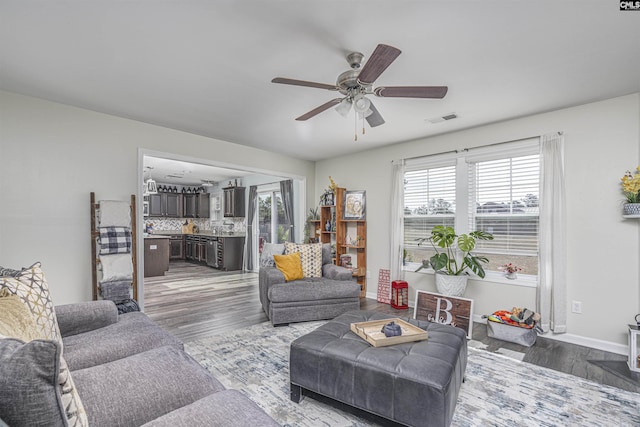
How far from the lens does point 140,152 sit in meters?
3.83

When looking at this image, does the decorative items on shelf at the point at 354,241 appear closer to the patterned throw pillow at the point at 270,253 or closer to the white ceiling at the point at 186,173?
the patterned throw pillow at the point at 270,253

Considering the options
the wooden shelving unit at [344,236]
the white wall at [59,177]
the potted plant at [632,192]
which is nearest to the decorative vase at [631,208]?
the potted plant at [632,192]

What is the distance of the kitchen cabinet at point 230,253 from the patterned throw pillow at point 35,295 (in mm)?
6136

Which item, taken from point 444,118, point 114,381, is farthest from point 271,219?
point 114,381

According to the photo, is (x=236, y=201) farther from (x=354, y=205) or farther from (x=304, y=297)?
(x=304, y=297)

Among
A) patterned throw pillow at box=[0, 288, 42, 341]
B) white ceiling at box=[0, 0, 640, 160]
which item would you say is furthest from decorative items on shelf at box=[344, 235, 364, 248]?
patterned throw pillow at box=[0, 288, 42, 341]

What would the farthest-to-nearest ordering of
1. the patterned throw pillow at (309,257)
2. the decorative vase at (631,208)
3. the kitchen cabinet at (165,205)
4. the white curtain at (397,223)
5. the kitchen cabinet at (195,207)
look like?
the kitchen cabinet at (195,207) < the kitchen cabinet at (165,205) < the white curtain at (397,223) < the patterned throw pillow at (309,257) < the decorative vase at (631,208)

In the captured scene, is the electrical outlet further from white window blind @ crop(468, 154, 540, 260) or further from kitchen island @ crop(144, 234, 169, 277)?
kitchen island @ crop(144, 234, 169, 277)

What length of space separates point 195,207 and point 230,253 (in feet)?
9.46

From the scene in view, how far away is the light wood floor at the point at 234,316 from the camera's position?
8.77ft

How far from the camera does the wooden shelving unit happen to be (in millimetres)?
5180

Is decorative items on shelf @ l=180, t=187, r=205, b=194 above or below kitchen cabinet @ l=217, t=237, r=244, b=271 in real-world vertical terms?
above

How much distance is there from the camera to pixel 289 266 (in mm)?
4102

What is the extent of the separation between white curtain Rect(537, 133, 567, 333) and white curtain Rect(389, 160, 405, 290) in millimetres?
1755
